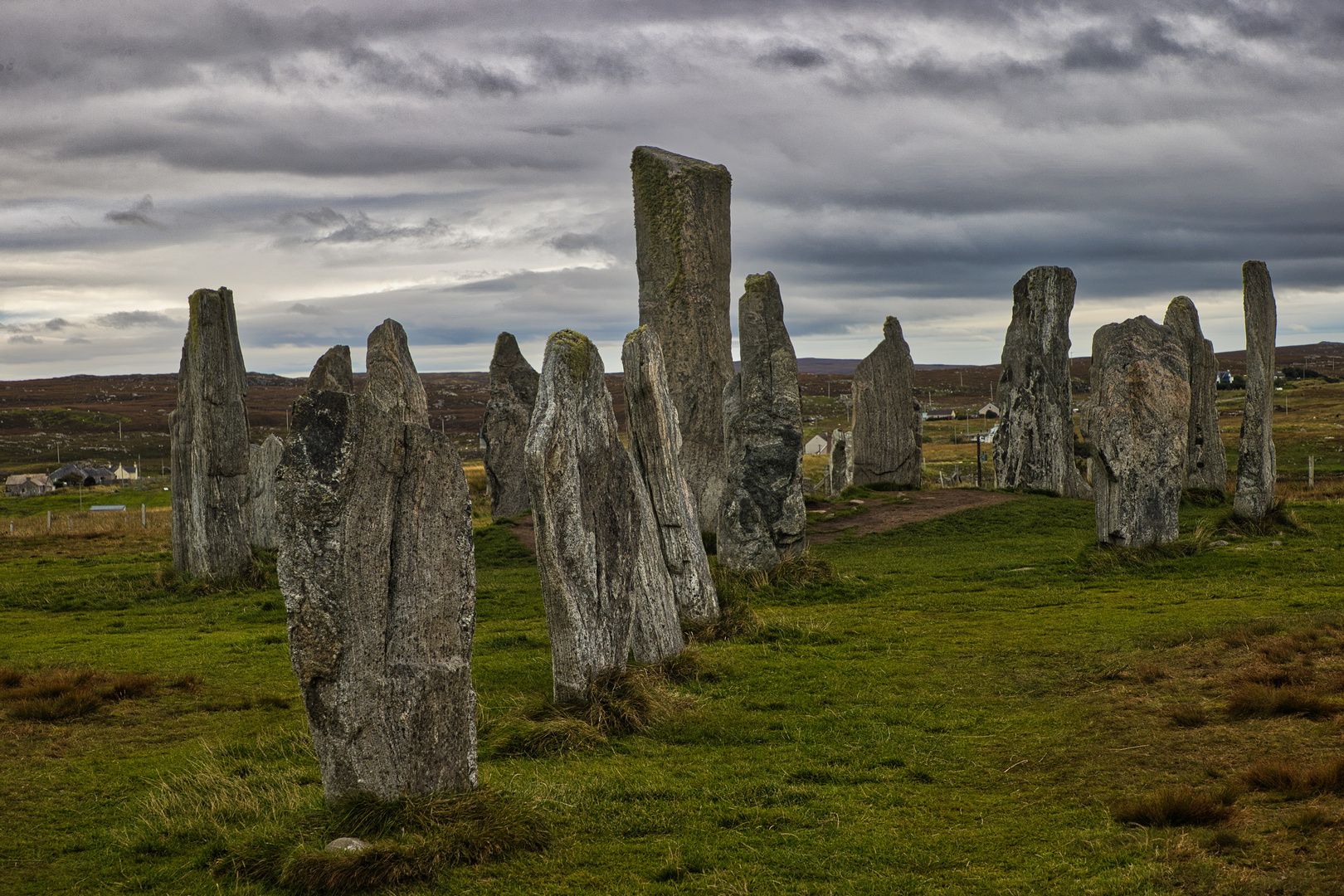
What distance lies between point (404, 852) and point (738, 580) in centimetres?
1105

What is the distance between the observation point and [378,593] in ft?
23.9

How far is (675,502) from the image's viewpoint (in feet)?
43.5

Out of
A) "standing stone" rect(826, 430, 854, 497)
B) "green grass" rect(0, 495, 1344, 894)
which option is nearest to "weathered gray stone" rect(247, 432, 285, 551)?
"green grass" rect(0, 495, 1344, 894)

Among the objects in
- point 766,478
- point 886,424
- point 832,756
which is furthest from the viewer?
point 886,424

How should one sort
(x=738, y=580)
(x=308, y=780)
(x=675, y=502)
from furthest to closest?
(x=738, y=580) < (x=675, y=502) < (x=308, y=780)

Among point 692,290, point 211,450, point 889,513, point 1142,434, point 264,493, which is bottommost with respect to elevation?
point 889,513

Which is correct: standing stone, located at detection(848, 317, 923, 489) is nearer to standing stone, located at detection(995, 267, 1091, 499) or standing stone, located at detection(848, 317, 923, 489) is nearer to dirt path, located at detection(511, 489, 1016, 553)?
dirt path, located at detection(511, 489, 1016, 553)

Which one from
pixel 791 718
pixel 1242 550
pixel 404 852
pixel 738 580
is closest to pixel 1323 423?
pixel 1242 550

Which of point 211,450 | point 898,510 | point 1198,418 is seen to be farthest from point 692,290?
point 1198,418

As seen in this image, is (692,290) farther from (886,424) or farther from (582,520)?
(582,520)

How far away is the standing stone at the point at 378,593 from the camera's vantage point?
23.1ft

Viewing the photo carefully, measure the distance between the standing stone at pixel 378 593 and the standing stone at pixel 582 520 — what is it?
2023mm

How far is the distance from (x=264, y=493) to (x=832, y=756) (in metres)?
21.3

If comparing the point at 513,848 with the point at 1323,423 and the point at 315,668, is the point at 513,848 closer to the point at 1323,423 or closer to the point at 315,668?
the point at 315,668
